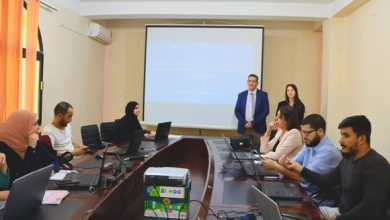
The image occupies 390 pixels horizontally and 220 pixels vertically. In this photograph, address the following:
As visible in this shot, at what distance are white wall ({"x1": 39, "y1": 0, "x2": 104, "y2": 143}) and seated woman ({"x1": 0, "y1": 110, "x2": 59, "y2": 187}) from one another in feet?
8.03

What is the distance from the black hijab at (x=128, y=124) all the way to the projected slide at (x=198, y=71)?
1.39 meters

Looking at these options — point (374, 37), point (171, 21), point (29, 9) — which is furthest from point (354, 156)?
point (171, 21)

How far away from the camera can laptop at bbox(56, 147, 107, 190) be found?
189cm

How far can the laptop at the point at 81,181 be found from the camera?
6.22 feet

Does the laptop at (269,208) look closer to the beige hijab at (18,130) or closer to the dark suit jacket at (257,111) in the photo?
the beige hijab at (18,130)

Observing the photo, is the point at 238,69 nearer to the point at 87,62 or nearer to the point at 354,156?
the point at 87,62

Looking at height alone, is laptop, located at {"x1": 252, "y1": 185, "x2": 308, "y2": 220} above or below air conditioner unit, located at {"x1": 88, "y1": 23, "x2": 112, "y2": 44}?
below

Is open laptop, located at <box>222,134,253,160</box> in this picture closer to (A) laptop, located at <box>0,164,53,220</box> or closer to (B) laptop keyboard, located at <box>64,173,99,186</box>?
(B) laptop keyboard, located at <box>64,173,99,186</box>

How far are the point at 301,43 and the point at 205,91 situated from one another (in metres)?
1.88

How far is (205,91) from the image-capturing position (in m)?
5.75

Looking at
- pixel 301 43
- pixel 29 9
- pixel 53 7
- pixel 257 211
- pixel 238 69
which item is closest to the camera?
pixel 257 211

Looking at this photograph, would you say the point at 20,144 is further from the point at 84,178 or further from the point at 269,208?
the point at 269,208

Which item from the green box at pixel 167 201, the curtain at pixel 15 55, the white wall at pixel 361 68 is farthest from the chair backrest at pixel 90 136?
the white wall at pixel 361 68

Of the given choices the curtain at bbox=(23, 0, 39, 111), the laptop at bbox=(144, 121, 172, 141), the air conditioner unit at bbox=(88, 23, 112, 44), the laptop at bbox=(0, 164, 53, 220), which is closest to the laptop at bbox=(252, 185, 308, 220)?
the laptop at bbox=(0, 164, 53, 220)
